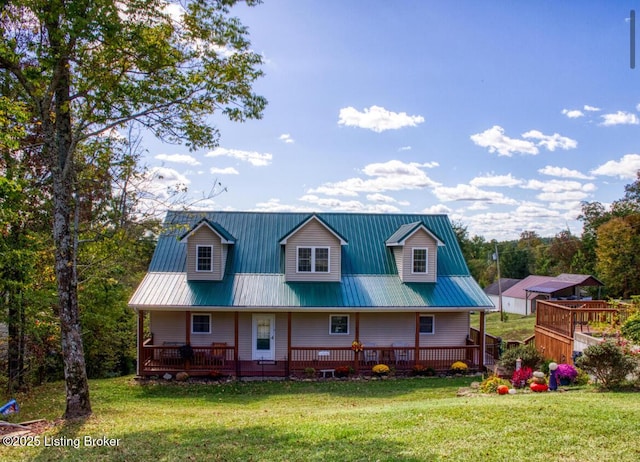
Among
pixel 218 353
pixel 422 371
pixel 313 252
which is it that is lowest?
pixel 422 371

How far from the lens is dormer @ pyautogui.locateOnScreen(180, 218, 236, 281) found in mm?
19438

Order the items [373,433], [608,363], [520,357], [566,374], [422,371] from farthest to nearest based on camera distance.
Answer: [422,371] < [520,357] < [566,374] < [608,363] < [373,433]

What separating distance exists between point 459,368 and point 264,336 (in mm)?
7757

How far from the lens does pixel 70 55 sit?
30.4 feet

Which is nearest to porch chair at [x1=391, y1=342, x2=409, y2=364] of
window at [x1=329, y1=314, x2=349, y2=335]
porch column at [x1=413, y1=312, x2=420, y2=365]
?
porch column at [x1=413, y1=312, x2=420, y2=365]

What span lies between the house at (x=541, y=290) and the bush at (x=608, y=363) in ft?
108

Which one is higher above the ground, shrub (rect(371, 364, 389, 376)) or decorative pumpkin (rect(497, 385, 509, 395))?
decorative pumpkin (rect(497, 385, 509, 395))

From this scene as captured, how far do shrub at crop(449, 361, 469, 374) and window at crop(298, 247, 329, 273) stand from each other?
6231mm

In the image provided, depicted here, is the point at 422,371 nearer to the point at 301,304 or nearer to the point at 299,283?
the point at 301,304

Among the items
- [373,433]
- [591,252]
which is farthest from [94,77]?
[591,252]

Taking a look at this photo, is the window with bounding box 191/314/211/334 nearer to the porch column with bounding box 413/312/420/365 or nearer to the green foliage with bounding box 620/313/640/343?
the porch column with bounding box 413/312/420/365

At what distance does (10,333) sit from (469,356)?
1654 cm

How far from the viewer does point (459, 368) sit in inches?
714

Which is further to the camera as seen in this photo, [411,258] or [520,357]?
[411,258]
